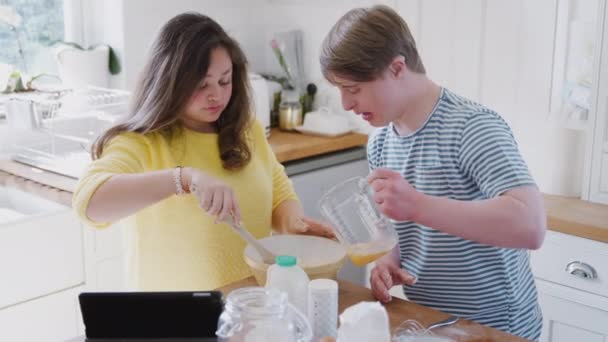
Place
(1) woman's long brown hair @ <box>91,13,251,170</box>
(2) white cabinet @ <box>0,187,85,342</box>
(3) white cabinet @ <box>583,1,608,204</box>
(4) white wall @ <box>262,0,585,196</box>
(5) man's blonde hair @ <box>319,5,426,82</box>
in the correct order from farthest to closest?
(4) white wall @ <box>262,0,585,196</box>
(3) white cabinet @ <box>583,1,608,204</box>
(2) white cabinet @ <box>0,187,85,342</box>
(1) woman's long brown hair @ <box>91,13,251,170</box>
(5) man's blonde hair @ <box>319,5,426,82</box>

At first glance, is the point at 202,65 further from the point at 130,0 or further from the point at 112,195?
the point at 130,0

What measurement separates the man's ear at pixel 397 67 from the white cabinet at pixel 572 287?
3.36 feet

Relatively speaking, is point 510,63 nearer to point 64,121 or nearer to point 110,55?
point 110,55

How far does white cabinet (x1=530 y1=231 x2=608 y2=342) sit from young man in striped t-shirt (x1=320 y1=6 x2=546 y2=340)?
0.62 metres

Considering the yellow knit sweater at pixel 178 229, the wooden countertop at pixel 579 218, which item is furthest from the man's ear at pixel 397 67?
the wooden countertop at pixel 579 218

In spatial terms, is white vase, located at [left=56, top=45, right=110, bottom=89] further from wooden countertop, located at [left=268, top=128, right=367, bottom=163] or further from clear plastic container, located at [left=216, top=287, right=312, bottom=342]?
clear plastic container, located at [left=216, top=287, right=312, bottom=342]

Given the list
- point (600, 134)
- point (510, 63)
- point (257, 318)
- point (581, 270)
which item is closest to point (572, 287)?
point (581, 270)

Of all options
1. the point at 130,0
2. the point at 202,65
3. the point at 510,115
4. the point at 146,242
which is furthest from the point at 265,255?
the point at 130,0

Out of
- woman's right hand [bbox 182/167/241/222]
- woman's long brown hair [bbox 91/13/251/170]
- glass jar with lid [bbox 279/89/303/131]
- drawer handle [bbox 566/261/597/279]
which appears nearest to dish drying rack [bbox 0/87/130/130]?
glass jar with lid [bbox 279/89/303/131]

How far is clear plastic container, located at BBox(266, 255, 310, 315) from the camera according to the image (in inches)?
56.2

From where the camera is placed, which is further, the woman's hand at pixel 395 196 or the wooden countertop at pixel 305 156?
the wooden countertop at pixel 305 156

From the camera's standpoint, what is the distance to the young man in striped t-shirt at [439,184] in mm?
1431

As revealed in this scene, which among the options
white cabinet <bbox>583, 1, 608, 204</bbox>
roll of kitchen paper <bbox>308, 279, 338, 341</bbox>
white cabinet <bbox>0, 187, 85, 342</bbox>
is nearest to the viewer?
roll of kitchen paper <bbox>308, 279, 338, 341</bbox>

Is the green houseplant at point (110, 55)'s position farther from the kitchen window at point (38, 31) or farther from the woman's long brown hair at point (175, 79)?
the woman's long brown hair at point (175, 79)
